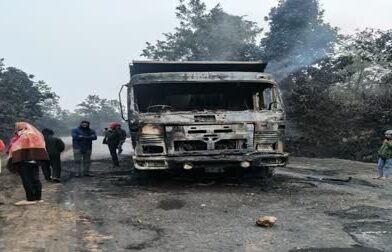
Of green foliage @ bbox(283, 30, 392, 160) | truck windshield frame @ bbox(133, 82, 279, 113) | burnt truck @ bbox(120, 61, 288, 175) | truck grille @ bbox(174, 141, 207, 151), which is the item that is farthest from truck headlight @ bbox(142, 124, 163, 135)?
green foliage @ bbox(283, 30, 392, 160)

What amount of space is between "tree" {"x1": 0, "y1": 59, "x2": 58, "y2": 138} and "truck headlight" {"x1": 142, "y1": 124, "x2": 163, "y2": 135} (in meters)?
20.3

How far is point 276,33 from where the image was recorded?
24797mm

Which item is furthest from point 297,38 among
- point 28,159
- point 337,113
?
point 28,159

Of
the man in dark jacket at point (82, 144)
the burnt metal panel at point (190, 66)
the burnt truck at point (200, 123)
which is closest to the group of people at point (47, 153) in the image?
the man in dark jacket at point (82, 144)

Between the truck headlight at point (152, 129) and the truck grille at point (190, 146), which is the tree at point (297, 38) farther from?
the truck headlight at point (152, 129)

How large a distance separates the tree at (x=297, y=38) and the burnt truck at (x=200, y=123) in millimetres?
14261

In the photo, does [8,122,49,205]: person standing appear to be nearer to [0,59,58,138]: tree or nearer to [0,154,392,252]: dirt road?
[0,154,392,252]: dirt road

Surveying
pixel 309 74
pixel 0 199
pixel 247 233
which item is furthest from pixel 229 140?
pixel 309 74

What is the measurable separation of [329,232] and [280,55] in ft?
62.8

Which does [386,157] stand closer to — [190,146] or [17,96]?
[190,146]

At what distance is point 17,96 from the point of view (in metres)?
33.2

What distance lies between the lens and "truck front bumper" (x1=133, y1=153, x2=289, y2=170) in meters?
9.19

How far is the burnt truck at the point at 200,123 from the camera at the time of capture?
9.25 m

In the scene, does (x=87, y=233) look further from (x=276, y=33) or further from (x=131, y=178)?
(x=276, y=33)
